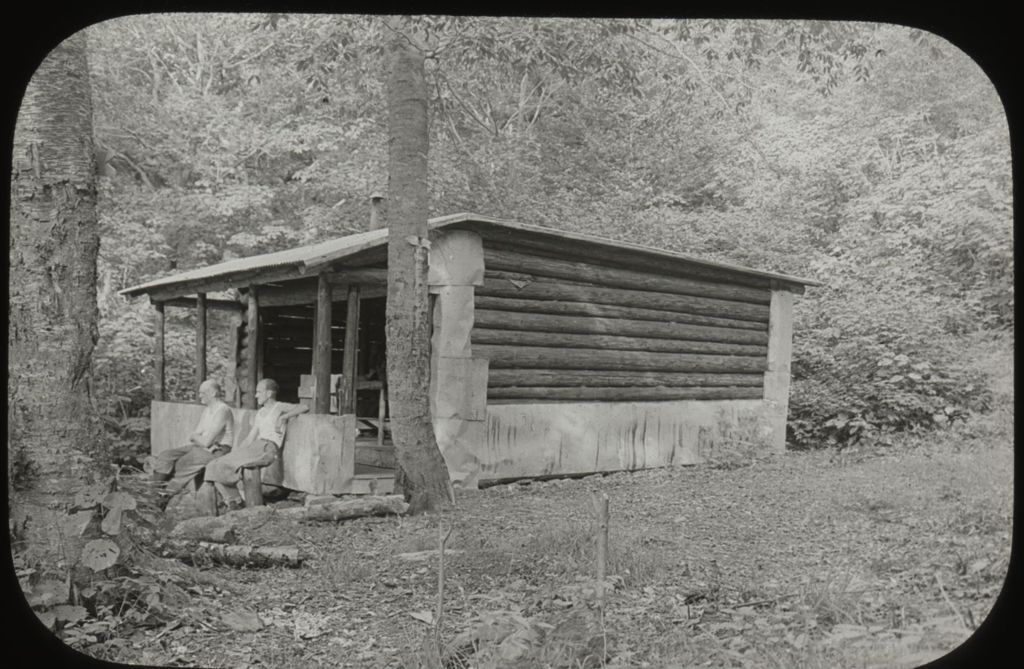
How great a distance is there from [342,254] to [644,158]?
232cm

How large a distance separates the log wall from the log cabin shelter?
0.01 meters

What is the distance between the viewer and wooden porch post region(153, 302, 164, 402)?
4.88m

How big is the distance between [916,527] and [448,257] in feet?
12.3

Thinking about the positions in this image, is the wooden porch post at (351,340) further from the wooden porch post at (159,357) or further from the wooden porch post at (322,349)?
the wooden porch post at (159,357)

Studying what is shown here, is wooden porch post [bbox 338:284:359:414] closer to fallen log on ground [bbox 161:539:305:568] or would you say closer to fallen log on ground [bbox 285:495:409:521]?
fallen log on ground [bbox 285:495:409:521]

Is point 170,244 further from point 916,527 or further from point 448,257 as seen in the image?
point 916,527

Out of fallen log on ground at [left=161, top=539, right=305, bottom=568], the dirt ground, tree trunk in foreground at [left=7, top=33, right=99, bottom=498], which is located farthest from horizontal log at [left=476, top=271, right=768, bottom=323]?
tree trunk in foreground at [left=7, top=33, right=99, bottom=498]

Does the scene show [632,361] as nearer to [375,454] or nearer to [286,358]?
[375,454]

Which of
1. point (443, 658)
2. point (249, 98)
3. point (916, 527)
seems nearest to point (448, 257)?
point (249, 98)

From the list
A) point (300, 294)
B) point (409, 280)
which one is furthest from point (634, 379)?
point (300, 294)

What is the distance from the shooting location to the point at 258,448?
623 centimetres

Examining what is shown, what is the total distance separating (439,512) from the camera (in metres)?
5.44

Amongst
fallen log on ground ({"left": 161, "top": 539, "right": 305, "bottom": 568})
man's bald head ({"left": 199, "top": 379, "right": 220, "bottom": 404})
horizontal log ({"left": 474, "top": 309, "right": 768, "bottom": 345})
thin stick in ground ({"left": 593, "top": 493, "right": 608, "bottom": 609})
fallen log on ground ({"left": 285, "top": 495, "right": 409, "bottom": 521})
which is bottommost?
fallen log on ground ({"left": 161, "top": 539, "right": 305, "bottom": 568})

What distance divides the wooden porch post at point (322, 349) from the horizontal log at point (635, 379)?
6.17ft
